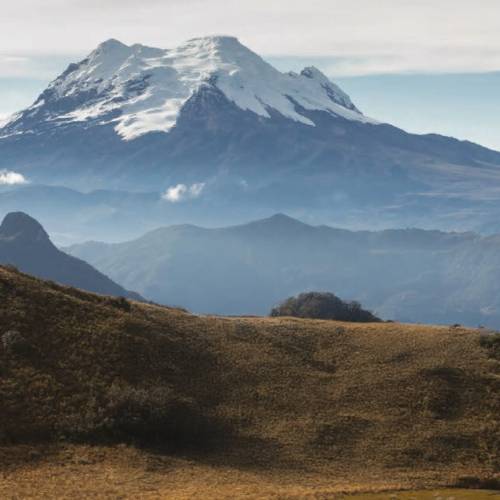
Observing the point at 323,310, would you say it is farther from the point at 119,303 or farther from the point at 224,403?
the point at 224,403

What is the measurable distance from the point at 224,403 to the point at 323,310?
6632cm

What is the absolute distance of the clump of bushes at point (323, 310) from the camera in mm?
130375

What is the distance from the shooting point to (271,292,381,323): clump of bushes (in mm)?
130375

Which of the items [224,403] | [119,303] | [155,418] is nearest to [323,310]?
[119,303]

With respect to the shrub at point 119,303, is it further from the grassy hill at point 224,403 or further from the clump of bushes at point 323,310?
the clump of bushes at point 323,310

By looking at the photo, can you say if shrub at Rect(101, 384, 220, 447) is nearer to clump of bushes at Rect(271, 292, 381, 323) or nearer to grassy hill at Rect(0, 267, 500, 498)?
grassy hill at Rect(0, 267, 500, 498)

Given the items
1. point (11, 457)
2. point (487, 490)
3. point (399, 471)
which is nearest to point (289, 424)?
point (399, 471)

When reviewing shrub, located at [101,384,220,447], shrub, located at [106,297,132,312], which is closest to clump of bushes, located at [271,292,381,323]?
shrub, located at [106,297,132,312]

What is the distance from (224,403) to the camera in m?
67.8

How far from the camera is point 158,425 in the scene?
205 feet

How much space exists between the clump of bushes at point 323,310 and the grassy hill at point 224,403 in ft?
152

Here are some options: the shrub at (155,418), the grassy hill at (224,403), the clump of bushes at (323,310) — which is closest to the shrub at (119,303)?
the grassy hill at (224,403)

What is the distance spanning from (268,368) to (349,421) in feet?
33.2

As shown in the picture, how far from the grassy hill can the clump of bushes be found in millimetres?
46356
